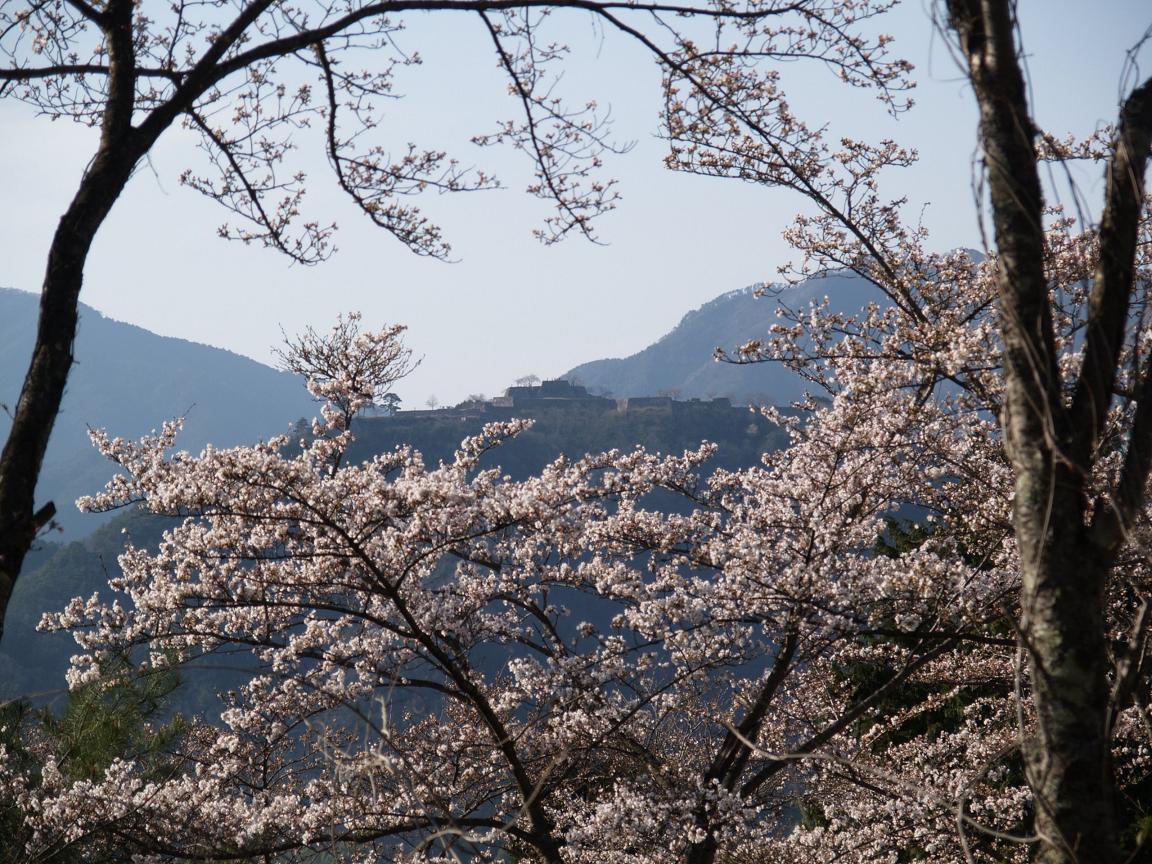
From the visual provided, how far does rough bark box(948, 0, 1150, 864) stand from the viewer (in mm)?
2320

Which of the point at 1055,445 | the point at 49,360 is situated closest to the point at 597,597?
the point at 49,360

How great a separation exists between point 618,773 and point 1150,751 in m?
4.36

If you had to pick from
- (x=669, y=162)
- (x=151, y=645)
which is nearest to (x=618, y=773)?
(x=151, y=645)

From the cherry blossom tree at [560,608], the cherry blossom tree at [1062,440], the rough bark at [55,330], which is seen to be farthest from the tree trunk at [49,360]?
the cherry blossom tree at [1062,440]

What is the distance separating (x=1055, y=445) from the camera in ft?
7.90

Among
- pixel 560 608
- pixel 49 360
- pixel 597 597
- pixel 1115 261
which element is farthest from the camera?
pixel 560 608

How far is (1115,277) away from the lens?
8.55ft

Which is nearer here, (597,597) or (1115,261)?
(1115,261)

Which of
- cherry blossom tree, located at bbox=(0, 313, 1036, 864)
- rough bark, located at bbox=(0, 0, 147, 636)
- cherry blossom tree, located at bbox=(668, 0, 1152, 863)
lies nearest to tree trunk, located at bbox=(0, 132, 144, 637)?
rough bark, located at bbox=(0, 0, 147, 636)

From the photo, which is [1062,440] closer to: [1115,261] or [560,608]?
[1115,261]

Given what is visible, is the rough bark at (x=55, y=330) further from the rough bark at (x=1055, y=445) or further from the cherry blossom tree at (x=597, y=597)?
the rough bark at (x=1055, y=445)

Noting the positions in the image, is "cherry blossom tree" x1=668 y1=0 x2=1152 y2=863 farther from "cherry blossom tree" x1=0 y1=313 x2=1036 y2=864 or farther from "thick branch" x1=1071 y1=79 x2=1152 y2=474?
"cherry blossom tree" x1=0 y1=313 x2=1036 y2=864

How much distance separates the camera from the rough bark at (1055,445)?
2.32 meters

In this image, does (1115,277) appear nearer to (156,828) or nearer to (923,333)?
(923,333)
